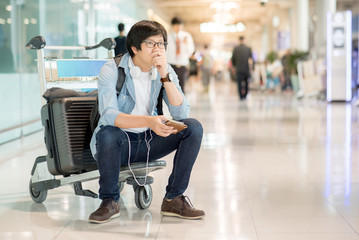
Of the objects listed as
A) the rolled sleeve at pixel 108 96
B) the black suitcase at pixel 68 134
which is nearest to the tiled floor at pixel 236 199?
the black suitcase at pixel 68 134

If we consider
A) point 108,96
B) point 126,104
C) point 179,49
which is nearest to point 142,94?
point 126,104

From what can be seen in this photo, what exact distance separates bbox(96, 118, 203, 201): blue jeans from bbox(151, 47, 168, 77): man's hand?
285 mm

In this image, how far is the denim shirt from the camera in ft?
9.70

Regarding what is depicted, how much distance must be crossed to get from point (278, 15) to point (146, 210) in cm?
2836

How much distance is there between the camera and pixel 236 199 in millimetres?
3547

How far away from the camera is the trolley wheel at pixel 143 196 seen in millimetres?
3256

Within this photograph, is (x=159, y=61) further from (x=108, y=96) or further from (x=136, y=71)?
(x=108, y=96)

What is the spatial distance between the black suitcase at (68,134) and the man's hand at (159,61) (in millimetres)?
465

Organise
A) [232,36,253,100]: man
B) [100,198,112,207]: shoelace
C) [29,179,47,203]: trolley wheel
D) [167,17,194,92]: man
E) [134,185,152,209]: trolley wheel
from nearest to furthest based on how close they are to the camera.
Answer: [100,198,112,207]: shoelace < [134,185,152,209]: trolley wheel < [29,179,47,203]: trolley wheel < [167,17,194,92]: man < [232,36,253,100]: man

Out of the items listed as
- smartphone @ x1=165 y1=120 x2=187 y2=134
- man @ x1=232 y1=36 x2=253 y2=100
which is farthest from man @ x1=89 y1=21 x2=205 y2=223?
man @ x1=232 y1=36 x2=253 y2=100

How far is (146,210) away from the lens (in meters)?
3.29

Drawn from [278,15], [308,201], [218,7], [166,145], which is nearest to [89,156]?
[166,145]

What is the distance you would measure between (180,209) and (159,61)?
29.9 inches

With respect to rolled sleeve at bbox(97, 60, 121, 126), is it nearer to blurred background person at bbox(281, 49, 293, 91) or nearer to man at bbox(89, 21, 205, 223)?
man at bbox(89, 21, 205, 223)
